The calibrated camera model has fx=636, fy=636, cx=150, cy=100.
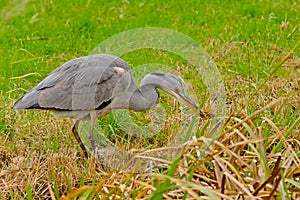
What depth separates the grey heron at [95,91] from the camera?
4645mm

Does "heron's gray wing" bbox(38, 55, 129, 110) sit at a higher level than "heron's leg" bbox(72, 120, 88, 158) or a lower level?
higher

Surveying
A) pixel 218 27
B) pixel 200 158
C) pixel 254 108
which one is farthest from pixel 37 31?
pixel 200 158

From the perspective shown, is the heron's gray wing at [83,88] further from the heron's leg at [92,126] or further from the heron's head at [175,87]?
the heron's head at [175,87]

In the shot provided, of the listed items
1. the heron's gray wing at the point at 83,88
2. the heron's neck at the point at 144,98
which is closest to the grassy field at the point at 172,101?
the heron's neck at the point at 144,98

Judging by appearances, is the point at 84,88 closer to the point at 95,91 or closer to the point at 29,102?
the point at 95,91

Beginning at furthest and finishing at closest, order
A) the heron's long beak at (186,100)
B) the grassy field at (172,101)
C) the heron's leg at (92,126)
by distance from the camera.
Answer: the heron's leg at (92,126) < the heron's long beak at (186,100) < the grassy field at (172,101)

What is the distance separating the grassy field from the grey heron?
0.28m

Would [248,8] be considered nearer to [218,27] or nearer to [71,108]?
[218,27]

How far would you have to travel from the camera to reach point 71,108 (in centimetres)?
472

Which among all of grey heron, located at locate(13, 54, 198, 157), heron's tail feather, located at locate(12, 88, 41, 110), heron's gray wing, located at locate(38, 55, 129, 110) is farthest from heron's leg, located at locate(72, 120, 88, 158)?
heron's tail feather, located at locate(12, 88, 41, 110)

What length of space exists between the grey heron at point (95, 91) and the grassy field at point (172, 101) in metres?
0.28

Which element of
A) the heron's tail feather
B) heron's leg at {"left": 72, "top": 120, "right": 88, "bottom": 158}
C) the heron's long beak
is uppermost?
the heron's long beak

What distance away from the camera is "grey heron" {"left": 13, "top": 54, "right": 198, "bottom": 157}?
4645 mm

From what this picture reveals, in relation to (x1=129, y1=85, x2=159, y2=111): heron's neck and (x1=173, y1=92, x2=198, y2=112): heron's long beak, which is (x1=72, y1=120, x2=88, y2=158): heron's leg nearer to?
(x1=129, y1=85, x2=159, y2=111): heron's neck
